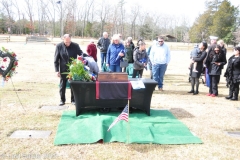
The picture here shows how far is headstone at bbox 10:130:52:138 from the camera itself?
4653 mm

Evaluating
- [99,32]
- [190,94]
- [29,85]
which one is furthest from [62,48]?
[99,32]

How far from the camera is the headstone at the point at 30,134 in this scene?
15.3ft

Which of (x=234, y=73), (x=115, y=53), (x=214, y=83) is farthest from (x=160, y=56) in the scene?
(x=234, y=73)

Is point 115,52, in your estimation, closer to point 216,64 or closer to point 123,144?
point 216,64

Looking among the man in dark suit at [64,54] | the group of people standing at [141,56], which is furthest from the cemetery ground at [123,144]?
the man in dark suit at [64,54]

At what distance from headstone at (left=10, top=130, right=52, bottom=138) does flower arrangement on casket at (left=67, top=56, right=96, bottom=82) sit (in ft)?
4.45

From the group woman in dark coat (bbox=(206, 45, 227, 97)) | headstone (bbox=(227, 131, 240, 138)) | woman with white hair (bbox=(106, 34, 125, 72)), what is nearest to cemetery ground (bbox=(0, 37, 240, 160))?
headstone (bbox=(227, 131, 240, 138))

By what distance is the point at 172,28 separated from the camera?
93375mm

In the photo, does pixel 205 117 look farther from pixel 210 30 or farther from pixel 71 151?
pixel 210 30

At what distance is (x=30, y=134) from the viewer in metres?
4.75

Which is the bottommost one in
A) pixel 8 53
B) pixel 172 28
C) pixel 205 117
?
pixel 205 117

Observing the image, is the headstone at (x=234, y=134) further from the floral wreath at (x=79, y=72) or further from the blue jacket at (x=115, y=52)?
the blue jacket at (x=115, y=52)

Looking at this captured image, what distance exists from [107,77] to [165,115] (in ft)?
5.30

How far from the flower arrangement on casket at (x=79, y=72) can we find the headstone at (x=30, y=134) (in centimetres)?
136
